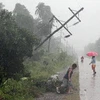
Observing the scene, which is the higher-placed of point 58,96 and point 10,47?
point 10,47

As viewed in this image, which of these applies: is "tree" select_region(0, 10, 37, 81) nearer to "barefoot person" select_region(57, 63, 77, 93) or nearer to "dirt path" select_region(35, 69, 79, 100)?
"dirt path" select_region(35, 69, 79, 100)

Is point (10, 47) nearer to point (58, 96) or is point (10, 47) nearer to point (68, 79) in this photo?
point (68, 79)

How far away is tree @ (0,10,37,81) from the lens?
18.2 m

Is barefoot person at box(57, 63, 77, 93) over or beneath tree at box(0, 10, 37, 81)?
beneath

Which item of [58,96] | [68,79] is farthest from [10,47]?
[58,96]

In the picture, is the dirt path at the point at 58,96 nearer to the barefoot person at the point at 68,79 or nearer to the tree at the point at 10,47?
the barefoot person at the point at 68,79

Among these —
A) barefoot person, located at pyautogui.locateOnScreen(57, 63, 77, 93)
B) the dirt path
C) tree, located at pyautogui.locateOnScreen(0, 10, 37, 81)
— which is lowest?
the dirt path

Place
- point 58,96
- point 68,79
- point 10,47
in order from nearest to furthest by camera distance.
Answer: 1. point 58,96
2. point 68,79
3. point 10,47

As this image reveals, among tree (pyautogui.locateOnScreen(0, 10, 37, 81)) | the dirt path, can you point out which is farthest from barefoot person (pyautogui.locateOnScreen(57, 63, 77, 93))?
tree (pyautogui.locateOnScreen(0, 10, 37, 81))

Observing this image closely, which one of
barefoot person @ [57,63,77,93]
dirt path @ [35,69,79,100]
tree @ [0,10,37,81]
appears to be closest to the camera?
dirt path @ [35,69,79,100]

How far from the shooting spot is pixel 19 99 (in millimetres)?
12695

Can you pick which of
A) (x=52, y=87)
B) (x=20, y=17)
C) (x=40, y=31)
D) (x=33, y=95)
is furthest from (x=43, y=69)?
(x=40, y=31)

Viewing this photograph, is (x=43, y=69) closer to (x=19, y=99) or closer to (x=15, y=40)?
(x=15, y=40)

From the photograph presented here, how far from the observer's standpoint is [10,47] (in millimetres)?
18438
